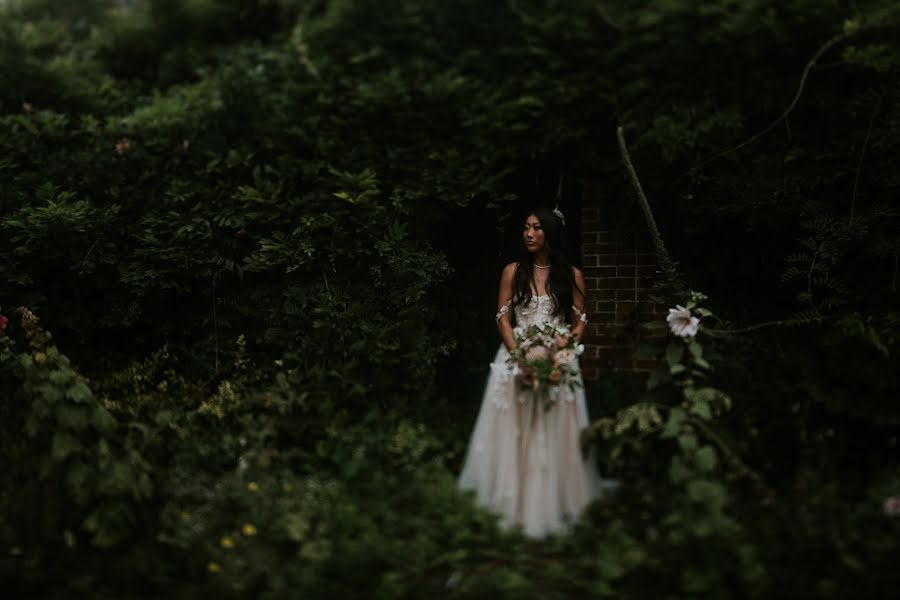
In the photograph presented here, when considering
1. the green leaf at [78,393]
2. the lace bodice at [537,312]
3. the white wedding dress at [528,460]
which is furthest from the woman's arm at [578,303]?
the green leaf at [78,393]

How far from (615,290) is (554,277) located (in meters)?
1.21

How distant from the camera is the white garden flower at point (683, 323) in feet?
13.8

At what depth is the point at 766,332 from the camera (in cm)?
494

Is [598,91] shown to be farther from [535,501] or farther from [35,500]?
[35,500]

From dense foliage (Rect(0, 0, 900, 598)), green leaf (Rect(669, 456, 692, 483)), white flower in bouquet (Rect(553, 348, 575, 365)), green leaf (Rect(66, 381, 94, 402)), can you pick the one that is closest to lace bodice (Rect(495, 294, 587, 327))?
white flower in bouquet (Rect(553, 348, 575, 365))

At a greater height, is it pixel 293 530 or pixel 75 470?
pixel 75 470

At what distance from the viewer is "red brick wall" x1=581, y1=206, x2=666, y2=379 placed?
18.9 feet

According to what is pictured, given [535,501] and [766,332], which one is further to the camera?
[766,332]

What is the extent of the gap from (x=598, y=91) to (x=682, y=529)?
3.66m

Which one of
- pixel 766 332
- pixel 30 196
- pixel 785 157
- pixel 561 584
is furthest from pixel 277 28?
pixel 561 584

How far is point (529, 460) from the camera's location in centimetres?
425

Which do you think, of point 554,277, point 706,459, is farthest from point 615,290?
point 706,459

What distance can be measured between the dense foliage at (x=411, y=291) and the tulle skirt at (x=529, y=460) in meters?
0.17

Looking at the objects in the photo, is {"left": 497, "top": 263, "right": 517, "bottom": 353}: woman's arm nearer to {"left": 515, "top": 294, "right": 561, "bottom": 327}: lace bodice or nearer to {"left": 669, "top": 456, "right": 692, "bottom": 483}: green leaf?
{"left": 515, "top": 294, "right": 561, "bottom": 327}: lace bodice
